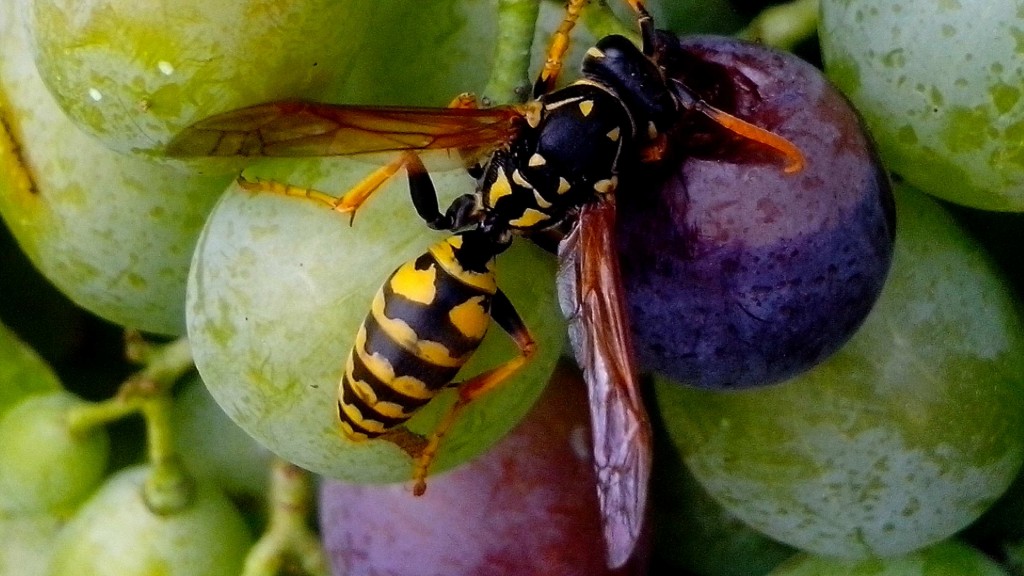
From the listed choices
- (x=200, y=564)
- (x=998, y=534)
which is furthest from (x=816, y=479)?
(x=200, y=564)

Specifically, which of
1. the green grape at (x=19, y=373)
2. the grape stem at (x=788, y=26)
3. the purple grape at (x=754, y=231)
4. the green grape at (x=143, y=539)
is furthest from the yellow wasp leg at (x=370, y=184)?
the green grape at (x=19, y=373)

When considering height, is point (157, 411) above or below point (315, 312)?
below

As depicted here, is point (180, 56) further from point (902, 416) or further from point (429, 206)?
point (902, 416)

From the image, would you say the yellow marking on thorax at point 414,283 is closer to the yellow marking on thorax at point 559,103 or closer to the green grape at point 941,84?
the yellow marking on thorax at point 559,103

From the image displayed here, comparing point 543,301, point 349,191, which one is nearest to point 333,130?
point 349,191

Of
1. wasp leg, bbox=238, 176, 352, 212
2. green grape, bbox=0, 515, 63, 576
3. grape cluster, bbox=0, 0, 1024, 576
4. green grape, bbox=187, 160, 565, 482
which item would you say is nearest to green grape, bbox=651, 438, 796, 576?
grape cluster, bbox=0, 0, 1024, 576

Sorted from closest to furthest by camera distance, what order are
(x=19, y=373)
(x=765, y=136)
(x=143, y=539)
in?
1. (x=765, y=136)
2. (x=143, y=539)
3. (x=19, y=373)

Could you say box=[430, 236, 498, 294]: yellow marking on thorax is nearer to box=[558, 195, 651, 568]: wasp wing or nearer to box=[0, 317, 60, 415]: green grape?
box=[558, 195, 651, 568]: wasp wing
